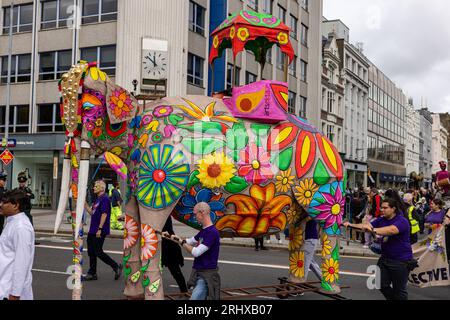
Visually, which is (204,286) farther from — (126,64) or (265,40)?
(126,64)

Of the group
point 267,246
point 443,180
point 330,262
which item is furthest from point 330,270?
point 267,246

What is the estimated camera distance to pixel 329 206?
23.9 ft

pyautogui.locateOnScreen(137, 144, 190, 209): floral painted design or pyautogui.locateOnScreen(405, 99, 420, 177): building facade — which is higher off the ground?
pyautogui.locateOnScreen(405, 99, 420, 177): building facade

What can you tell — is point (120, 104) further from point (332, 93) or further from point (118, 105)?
point (332, 93)

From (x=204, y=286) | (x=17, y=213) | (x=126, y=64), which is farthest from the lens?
(x=126, y=64)

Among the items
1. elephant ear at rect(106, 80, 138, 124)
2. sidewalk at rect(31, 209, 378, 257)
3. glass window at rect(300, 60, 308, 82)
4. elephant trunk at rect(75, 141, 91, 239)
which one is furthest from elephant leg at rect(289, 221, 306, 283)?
glass window at rect(300, 60, 308, 82)

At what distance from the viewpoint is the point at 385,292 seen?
609 cm

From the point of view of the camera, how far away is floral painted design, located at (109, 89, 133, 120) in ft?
20.4

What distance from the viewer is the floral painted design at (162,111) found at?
20.9ft

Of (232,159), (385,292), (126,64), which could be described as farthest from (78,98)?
(126,64)

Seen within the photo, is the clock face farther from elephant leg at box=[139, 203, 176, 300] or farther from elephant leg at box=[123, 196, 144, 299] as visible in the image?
elephant leg at box=[139, 203, 176, 300]

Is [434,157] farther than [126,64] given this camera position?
Yes

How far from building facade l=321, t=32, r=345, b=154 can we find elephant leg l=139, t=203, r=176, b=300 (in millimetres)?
37131
